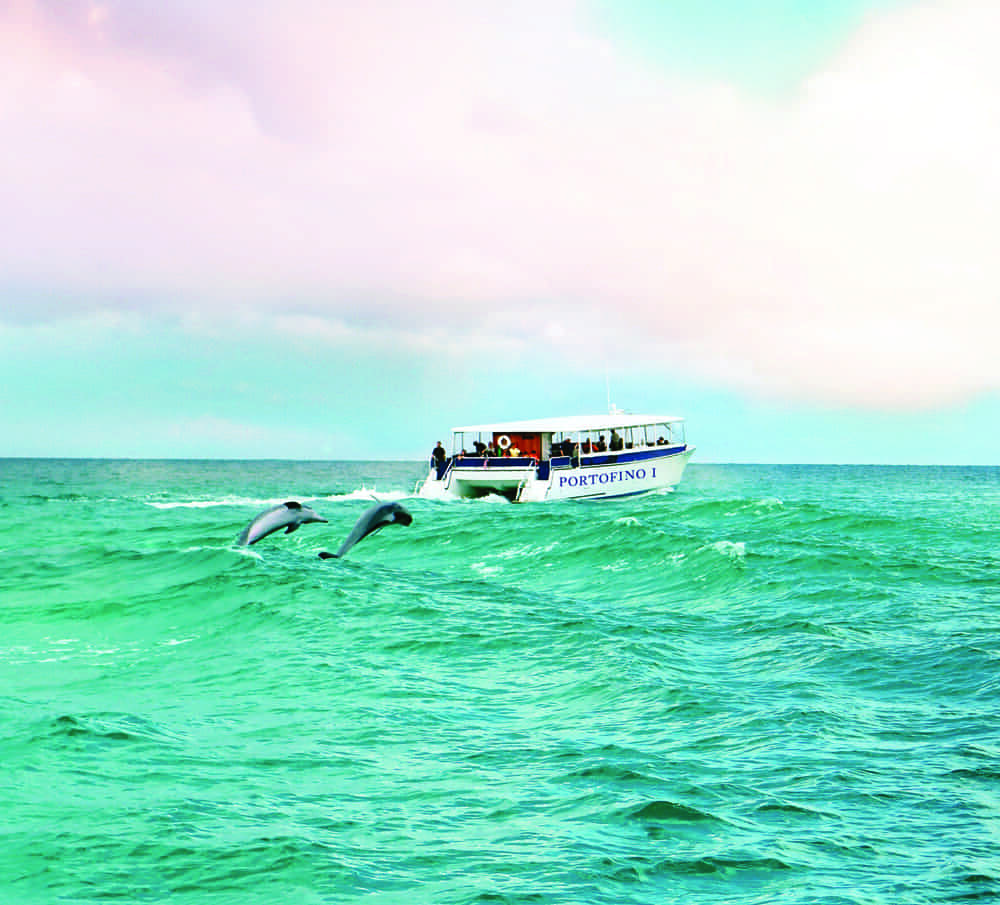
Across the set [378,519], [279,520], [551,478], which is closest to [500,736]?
[378,519]

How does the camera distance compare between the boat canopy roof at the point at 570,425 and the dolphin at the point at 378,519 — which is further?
the boat canopy roof at the point at 570,425

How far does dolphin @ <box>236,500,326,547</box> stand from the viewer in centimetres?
1186

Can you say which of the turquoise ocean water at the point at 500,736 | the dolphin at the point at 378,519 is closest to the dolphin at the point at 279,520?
the dolphin at the point at 378,519

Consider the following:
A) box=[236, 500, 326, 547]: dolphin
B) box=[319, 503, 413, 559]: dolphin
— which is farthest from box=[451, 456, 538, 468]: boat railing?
box=[319, 503, 413, 559]: dolphin

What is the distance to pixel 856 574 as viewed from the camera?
20.6m

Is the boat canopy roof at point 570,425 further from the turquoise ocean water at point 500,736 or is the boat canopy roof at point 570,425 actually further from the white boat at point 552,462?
Result: the turquoise ocean water at point 500,736

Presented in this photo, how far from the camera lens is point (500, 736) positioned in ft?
30.4

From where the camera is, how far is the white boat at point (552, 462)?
Answer: 4050 centimetres

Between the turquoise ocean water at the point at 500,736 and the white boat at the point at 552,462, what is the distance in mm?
19331

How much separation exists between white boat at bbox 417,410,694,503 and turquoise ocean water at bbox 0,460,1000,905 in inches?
761

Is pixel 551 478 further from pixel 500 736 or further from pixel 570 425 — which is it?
pixel 500 736

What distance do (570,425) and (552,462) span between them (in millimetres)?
1900

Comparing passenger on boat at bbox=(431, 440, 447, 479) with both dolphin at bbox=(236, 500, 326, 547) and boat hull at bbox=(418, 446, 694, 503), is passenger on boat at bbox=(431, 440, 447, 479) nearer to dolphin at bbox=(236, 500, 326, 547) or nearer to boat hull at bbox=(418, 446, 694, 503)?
boat hull at bbox=(418, 446, 694, 503)

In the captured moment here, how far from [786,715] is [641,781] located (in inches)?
106
